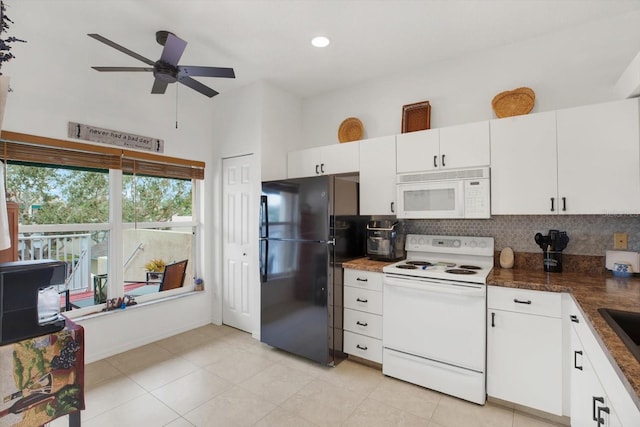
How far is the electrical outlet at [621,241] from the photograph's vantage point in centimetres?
225

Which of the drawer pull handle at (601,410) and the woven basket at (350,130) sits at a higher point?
the woven basket at (350,130)

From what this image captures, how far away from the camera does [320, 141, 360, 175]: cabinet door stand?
10.2 feet

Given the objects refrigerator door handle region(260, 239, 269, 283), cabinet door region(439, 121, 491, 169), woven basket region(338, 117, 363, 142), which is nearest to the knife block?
cabinet door region(439, 121, 491, 169)

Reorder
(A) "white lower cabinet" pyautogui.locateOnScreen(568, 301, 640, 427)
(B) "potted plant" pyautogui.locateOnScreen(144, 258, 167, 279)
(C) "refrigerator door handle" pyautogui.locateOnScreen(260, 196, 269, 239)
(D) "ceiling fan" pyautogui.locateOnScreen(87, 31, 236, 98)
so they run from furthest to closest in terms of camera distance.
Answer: (B) "potted plant" pyautogui.locateOnScreen(144, 258, 167, 279), (C) "refrigerator door handle" pyautogui.locateOnScreen(260, 196, 269, 239), (D) "ceiling fan" pyautogui.locateOnScreen(87, 31, 236, 98), (A) "white lower cabinet" pyautogui.locateOnScreen(568, 301, 640, 427)

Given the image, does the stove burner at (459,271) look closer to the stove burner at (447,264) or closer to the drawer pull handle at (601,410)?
the stove burner at (447,264)

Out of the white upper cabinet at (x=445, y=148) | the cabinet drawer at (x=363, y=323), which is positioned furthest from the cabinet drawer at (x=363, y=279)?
the white upper cabinet at (x=445, y=148)

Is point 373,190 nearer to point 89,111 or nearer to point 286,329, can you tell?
point 286,329

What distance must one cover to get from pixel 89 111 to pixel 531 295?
3919mm

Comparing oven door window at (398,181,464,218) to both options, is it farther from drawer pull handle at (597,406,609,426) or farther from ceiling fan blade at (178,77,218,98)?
ceiling fan blade at (178,77,218,98)

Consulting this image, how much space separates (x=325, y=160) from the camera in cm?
329

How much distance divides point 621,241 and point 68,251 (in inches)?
181

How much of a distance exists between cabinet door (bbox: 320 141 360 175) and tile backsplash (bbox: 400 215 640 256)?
2.51 ft

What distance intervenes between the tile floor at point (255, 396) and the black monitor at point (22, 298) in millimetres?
994

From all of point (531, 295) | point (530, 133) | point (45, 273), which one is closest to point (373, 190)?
point (530, 133)
